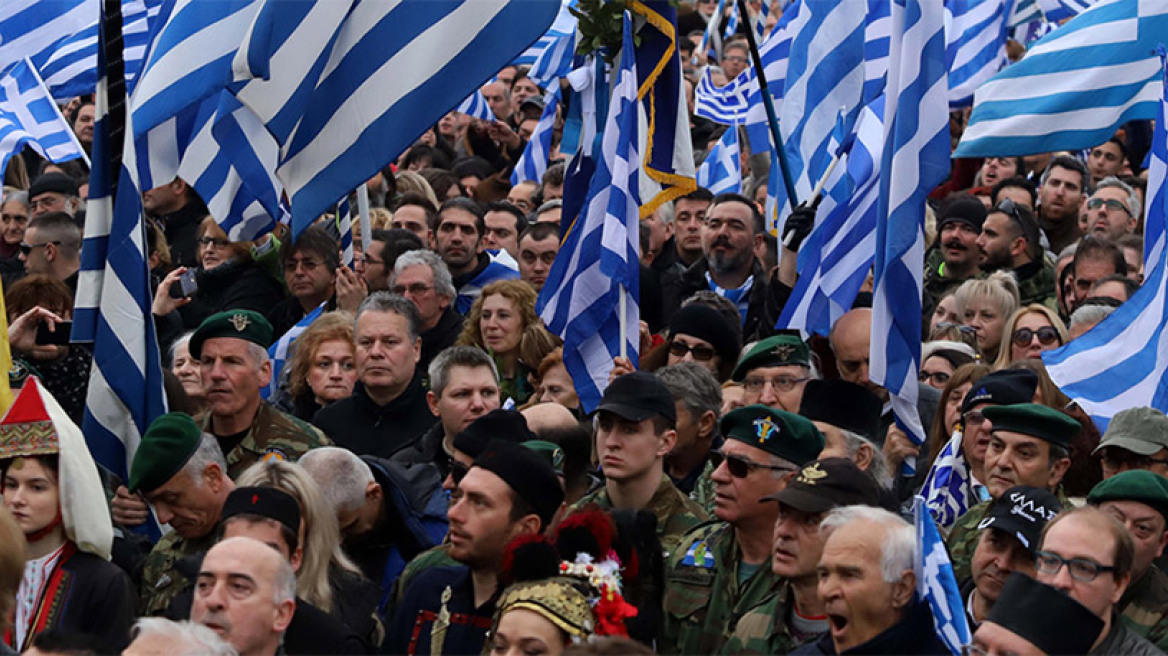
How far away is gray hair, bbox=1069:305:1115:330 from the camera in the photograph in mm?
9938

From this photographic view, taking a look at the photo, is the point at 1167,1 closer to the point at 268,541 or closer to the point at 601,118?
the point at 601,118

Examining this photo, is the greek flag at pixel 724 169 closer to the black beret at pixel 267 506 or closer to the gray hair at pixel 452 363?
the gray hair at pixel 452 363

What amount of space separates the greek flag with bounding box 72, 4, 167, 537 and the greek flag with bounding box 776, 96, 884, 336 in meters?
3.15

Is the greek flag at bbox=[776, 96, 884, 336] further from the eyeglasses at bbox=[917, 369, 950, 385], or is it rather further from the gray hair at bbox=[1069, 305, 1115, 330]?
the gray hair at bbox=[1069, 305, 1115, 330]

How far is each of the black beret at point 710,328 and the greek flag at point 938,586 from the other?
4.02 metres

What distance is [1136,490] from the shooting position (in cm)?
702

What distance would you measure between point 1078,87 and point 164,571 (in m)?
5.31

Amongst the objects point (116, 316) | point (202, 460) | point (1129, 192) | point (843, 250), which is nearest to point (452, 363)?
point (116, 316)

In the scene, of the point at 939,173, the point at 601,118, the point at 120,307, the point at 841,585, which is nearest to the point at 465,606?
the point at 841,585

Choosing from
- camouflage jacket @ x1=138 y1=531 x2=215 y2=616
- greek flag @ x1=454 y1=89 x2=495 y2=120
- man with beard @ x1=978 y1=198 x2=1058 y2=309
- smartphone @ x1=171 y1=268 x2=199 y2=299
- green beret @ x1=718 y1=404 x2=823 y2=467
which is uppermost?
greek flag @ x1=454 y1=89 x2=495 y2=120

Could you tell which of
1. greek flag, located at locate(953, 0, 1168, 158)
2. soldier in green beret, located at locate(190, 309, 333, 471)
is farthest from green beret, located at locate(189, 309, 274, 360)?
greek flag, located at locate(953, 0, 1168, 158)

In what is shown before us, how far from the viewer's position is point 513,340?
35.3ft

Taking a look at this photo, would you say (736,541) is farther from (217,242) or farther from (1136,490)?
(217,242)

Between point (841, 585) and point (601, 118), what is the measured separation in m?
5.08
